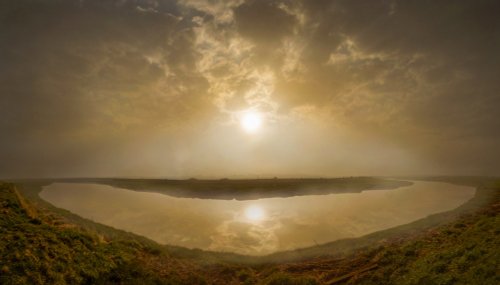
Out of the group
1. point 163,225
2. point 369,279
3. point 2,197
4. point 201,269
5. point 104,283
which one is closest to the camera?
point 104,283

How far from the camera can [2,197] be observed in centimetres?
1892

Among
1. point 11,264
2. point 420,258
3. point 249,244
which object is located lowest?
point 249,244

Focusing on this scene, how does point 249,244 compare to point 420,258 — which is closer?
point 420,258

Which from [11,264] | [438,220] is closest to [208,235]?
[11,264]

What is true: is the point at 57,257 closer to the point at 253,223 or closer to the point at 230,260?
the point at 230,260

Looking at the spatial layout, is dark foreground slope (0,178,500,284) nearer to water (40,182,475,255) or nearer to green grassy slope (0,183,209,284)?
green grassy slope (0,183,209,284)

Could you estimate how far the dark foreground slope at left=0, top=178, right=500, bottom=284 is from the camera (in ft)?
44.4

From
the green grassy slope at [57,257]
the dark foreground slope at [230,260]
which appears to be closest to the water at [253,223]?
the dark foreground slope at [230,260]

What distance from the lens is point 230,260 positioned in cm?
2323

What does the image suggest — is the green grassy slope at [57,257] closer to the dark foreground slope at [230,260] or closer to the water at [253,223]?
the dark foreground slope at [230,260]

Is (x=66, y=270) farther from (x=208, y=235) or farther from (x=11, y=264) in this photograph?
(x=208, y=235)

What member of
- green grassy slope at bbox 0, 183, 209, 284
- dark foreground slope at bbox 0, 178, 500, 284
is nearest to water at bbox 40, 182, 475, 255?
dark foreground slope at bbox 0, 178, 500, 284

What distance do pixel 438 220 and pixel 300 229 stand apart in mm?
15661

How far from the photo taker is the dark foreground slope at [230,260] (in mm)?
13523
